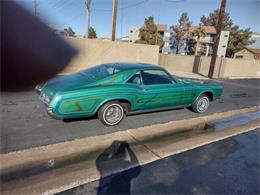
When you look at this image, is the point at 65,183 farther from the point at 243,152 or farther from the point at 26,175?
the point at 243,152

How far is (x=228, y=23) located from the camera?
5878cm

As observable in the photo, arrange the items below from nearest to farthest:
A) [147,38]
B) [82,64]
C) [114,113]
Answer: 1. [114,113]
2. [82,64]
3. [147,38]

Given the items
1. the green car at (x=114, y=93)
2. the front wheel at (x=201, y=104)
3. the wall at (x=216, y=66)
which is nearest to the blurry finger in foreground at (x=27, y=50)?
the green car at (x=114, y=93)

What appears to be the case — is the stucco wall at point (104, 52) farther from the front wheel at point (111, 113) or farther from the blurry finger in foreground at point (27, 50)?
the front wheel at point (111, 113)

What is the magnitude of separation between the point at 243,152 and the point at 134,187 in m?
2.41

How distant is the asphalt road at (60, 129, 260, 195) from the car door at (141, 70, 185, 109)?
5.23 ft

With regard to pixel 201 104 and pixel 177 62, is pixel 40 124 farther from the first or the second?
pixel 177 62

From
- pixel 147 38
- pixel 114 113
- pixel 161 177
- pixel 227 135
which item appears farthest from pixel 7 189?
pixel 147 38

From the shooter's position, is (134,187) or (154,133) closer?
(134,187)

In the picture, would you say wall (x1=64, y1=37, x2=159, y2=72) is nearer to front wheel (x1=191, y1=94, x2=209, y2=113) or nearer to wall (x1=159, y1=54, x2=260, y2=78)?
wall (x1=159, y1=54, x2=260, y2=78)

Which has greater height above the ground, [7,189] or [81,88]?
[81,88]

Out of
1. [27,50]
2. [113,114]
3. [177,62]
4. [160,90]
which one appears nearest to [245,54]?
[177,62]

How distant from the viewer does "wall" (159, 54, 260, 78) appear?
20.3 m

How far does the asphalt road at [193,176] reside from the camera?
2691 mm
